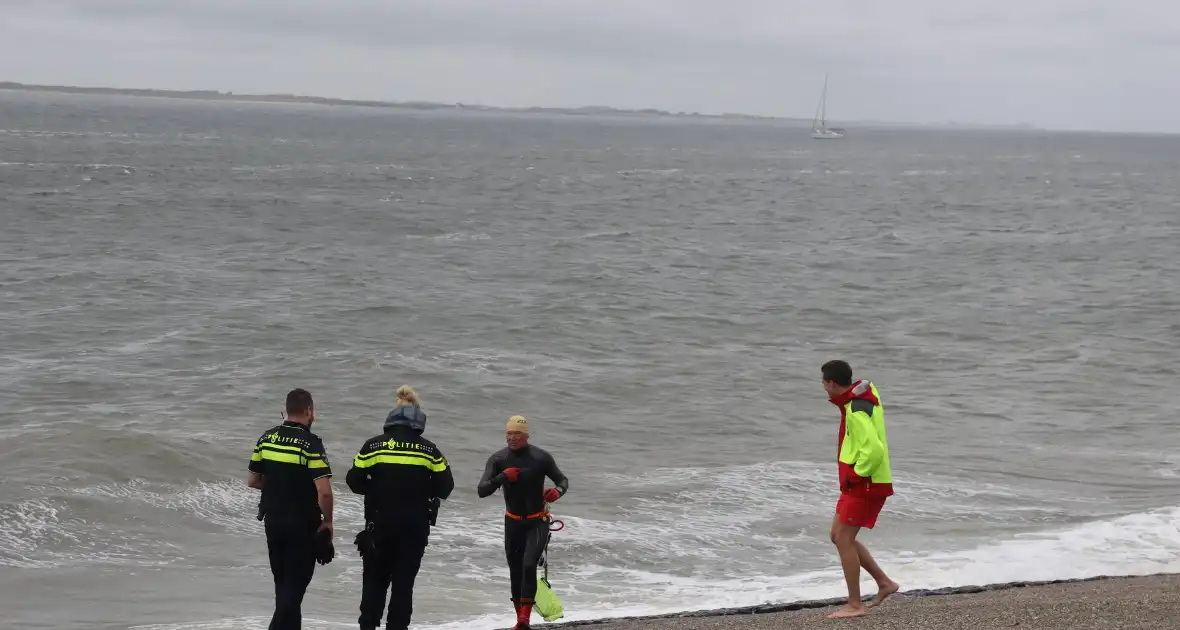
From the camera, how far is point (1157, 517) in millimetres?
12648

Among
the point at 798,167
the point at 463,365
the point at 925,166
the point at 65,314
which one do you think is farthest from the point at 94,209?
the point at 925,166

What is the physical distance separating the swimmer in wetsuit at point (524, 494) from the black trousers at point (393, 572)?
0.66m

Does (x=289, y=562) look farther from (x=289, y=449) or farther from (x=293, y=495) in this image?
(x=289, y=449)

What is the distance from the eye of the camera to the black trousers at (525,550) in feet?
26.1

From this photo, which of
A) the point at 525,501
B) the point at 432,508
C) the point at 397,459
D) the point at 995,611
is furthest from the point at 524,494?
the point at 995,611

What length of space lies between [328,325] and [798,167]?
88610 millimetres

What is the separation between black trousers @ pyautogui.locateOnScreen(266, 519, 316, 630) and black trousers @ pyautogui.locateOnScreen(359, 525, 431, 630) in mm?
360

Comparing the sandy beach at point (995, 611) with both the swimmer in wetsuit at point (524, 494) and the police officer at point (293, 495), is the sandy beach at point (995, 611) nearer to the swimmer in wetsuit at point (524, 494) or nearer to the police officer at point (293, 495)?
the swimmer in wetsuit at point (524, 494)

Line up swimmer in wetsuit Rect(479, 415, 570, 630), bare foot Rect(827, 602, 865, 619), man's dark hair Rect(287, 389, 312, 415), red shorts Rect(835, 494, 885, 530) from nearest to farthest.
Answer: man's dark hair Rect(287, 389, 312, 415), red shorts Rect(835, 494, 885, 530), bare foot Rect(827, 602, 865, 619), swimmer in wetsuit Rect(479, 415, 570, 630)

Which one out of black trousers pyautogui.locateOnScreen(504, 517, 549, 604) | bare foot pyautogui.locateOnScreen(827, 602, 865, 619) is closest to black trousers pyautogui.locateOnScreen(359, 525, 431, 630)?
black trousers pyautogui.locateOnScreen(504, 517, 549, 604)

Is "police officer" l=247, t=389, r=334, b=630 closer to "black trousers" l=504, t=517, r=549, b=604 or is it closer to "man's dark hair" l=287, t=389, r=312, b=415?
"man's dark hair" l=287, t=389, r=312, b=415

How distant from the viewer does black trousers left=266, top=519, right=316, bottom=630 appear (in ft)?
22.7

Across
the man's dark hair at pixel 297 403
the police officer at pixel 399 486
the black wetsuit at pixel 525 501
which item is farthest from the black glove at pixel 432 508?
the man's dark hair at pixel 297 403

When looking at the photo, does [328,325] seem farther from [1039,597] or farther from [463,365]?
[1039,597]
